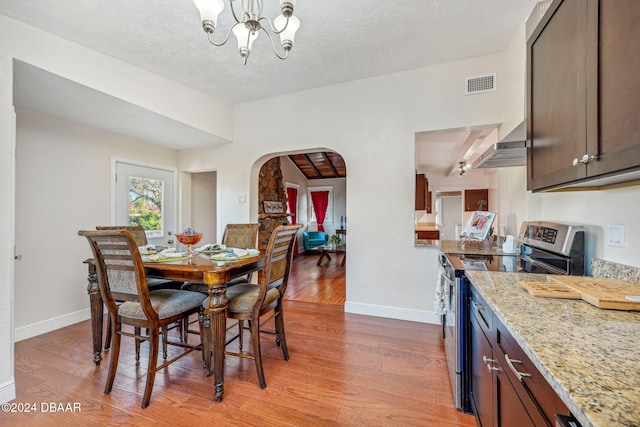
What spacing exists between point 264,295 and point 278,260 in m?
0.28

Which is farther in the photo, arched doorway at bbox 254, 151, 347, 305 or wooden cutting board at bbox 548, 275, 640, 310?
arched doorway at bbox 254, 151, 347, 305

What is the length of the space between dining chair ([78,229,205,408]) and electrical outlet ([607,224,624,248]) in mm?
2425

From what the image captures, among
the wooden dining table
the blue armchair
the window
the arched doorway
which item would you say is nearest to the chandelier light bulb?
the wooden dining table

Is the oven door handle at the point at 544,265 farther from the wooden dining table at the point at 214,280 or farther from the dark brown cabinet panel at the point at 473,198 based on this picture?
the dark brown cabinet panel at the point at 473,198

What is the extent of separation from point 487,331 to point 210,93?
376cm

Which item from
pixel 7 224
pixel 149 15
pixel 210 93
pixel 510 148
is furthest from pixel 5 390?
pixel 510 148

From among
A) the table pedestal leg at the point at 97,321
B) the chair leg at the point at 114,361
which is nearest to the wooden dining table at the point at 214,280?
the chair leg at the point at 114,361

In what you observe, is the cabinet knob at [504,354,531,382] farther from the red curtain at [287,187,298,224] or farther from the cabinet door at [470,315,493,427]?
the red curtain at [287,187,298,224]

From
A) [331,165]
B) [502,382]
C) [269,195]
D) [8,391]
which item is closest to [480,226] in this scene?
[502,382]

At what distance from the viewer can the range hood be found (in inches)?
65.4

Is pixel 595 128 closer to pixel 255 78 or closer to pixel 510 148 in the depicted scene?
pixel 510 148

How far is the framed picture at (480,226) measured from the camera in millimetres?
2436

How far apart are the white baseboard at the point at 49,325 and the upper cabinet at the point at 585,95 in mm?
4331

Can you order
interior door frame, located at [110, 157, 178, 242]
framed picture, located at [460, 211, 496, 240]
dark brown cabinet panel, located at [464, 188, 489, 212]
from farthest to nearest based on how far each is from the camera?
dark brown cabinet panel, located at [464, 188, 489, 212]
interior door frame, located at [110, 157, 178, 242]
framed picture, located at [460, 211, 496, 240]
